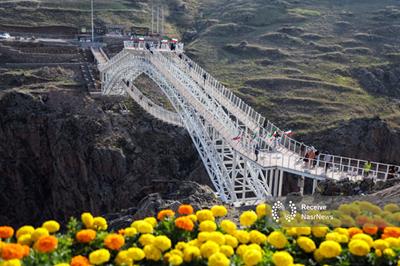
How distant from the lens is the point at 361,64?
3204 inches

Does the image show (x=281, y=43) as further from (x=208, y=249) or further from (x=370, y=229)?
(x=208, y=249)

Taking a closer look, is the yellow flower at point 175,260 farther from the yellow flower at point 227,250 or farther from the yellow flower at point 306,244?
the yellow flower at point 306,244

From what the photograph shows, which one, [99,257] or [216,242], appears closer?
[99,257]

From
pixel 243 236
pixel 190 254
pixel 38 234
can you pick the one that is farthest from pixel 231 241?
pixel 38 234

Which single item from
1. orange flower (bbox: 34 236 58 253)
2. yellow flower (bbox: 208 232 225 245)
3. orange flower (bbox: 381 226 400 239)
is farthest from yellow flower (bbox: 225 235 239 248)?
orange flower (bbox: 34 236 58 253)

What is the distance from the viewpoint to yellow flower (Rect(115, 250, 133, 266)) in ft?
45.1

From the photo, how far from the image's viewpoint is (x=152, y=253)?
14.2 meters

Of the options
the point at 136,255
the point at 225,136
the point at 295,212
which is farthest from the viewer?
the point at 225,136

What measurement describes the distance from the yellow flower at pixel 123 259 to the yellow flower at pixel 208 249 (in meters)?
1.93

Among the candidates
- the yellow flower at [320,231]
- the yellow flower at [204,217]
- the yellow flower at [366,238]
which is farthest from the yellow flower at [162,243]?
the yellow flower at [366,238]

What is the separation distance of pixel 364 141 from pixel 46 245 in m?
51.6

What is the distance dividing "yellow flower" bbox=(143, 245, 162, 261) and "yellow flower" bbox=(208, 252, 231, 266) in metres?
1.60

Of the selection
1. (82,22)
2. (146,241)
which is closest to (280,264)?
(146,241)

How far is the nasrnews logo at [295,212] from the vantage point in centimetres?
1566
